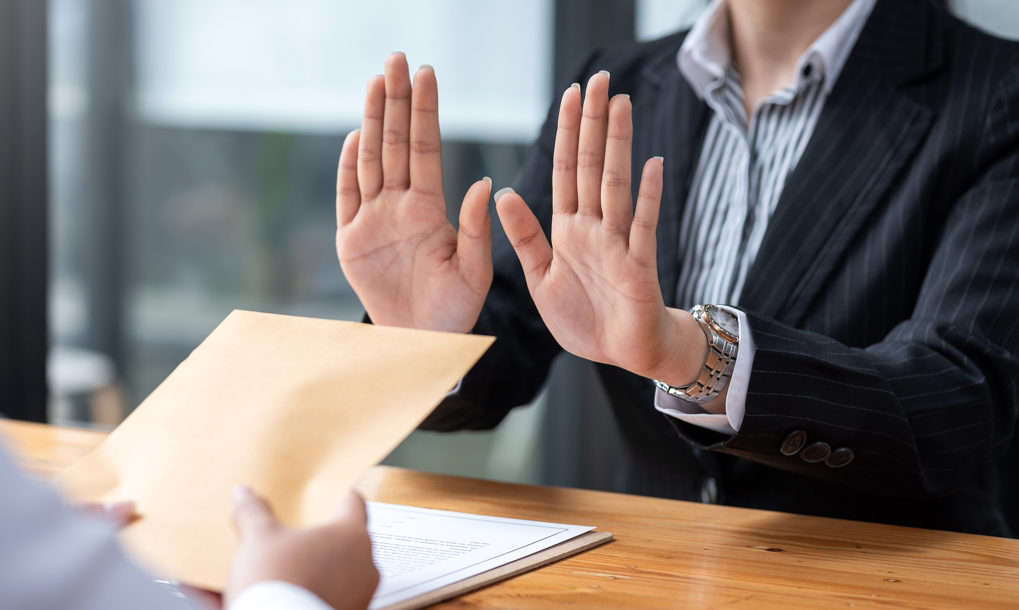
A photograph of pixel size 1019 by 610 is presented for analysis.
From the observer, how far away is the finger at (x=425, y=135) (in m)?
0.69

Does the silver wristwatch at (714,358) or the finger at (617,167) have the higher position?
the finger at (617,167)

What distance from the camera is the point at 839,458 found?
68 cm

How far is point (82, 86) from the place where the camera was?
77.4 inches

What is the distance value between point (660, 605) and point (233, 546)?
0.24m

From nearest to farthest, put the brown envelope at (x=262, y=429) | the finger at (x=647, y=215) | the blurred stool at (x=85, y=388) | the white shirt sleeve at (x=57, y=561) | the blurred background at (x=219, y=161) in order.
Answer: the white shirt sleeve at (x=57, y=561), the brown envelope at (x=262, y=429), the finger at (x=647, y=215), the blurred background at (x=219, y=161), the blurred stool at (x=85, y=388)

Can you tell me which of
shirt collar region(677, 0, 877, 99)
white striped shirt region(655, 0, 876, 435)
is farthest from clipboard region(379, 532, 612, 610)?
shirt collar region(677, 0, 877, 99)

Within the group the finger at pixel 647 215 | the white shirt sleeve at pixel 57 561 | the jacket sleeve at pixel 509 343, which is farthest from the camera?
the jacket sleeve at pixel 509 343

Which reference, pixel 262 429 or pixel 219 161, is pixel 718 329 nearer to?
pixel 262 429

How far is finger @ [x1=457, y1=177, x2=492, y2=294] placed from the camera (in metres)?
0.68

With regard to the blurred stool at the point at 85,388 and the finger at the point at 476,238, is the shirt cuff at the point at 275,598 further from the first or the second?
the blurred stool at the point at 85,388

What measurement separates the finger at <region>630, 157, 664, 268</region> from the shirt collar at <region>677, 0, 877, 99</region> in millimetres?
473

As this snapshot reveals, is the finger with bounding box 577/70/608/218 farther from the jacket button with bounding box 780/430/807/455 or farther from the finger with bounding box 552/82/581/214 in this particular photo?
the jacket button with bounding box 780/430/807/455

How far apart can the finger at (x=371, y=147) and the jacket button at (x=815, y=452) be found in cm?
46

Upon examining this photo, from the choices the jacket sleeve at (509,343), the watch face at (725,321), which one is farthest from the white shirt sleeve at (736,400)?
the jacket sleeve at (509,343)
